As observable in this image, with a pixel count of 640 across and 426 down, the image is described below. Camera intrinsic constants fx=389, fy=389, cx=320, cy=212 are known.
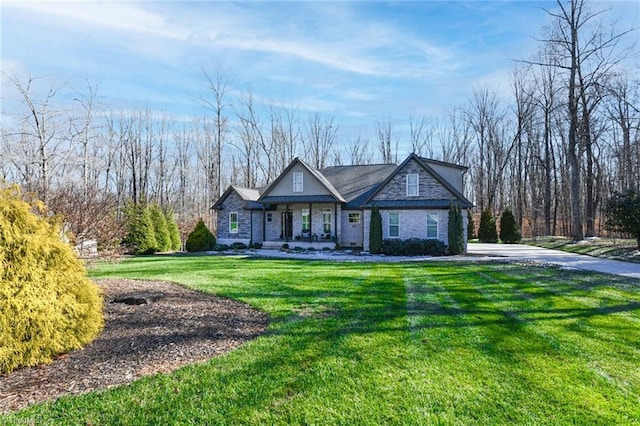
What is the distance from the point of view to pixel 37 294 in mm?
4457

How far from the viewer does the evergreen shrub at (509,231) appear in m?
27.4

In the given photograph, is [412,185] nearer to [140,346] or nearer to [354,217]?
[354,217]

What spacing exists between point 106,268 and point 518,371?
13798 mm

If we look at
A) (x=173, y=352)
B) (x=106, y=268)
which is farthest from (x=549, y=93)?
(x=173, y=352)

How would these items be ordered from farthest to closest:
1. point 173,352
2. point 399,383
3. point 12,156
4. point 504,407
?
point 12,156, point 173,352, point 399,383, point 504,407

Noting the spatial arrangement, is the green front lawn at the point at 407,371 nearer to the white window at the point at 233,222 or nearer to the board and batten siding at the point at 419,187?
the board and batten siding at the point at 419,187

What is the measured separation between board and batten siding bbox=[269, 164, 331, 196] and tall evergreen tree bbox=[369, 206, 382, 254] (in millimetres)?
4028

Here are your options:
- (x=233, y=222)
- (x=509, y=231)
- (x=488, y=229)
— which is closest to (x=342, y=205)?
(x=233, y=222)

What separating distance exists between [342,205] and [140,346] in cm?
1906

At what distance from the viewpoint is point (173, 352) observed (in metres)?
4.74

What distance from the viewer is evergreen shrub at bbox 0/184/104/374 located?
4191 mm

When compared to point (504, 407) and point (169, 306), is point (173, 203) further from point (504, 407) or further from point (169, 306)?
point (504, 407)

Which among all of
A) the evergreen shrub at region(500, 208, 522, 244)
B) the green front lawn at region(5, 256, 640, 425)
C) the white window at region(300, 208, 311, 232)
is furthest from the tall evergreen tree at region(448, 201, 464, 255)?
the green front lawn at region(5, 256, 640, 425)

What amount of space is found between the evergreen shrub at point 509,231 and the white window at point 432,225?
A: 10.1 m
